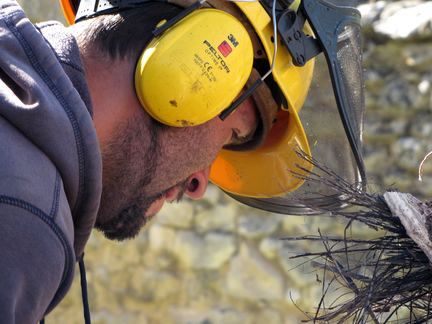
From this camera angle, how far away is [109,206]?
1770 mm

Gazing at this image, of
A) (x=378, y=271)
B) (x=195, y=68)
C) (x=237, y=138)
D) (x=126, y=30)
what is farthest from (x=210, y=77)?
(x=378, y=271)

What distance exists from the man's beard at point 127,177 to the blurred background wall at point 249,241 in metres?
1.48

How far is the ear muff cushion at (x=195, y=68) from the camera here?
5.33ft

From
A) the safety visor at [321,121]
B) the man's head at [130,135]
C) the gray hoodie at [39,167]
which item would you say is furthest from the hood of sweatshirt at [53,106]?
the safety visor at [321,121]

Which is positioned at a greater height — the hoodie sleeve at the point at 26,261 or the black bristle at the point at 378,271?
the hoodie sleeve at the point at 26,261

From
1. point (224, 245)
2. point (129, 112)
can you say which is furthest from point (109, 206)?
point (224, 245)

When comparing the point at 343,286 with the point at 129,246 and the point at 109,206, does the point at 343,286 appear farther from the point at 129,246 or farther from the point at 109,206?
the point at 129,246

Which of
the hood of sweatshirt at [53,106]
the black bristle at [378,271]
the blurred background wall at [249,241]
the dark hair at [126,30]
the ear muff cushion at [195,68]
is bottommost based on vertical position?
the blurred background wall at [249,241]

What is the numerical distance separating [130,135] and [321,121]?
1.94ft

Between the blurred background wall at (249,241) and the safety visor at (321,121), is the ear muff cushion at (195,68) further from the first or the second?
the blurred background wall at (249,241)

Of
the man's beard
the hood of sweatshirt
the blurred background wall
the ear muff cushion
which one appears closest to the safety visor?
the ear muff cushion

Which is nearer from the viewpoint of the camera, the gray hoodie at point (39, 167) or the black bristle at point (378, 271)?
the gray hoodie at point (39, 167)

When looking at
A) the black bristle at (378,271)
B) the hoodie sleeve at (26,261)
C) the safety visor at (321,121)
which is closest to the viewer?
the hoodie sleeve at (26,261)

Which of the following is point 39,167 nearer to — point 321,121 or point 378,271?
point 378,271
